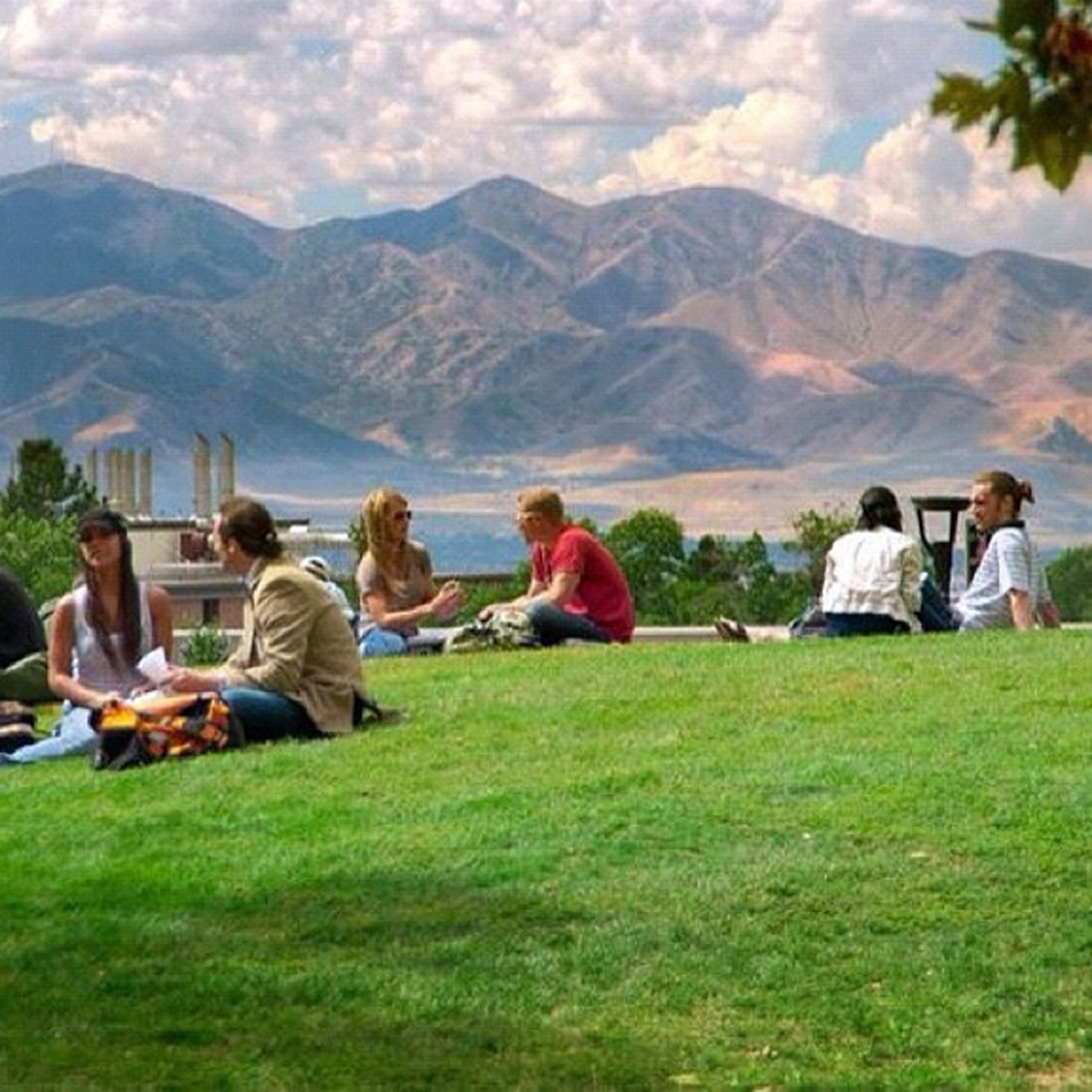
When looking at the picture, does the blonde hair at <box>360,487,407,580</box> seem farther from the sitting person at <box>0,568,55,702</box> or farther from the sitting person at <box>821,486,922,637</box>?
the sitting person at <box>821,486,922,637</box>

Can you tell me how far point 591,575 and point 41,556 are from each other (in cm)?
7252

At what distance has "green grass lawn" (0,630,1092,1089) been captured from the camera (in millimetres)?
8008

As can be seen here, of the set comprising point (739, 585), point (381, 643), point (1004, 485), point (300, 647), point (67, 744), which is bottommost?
point (739, 585)

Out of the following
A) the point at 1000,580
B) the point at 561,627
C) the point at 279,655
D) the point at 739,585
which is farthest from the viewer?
the point at 739,585

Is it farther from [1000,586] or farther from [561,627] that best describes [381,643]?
[1000,586]

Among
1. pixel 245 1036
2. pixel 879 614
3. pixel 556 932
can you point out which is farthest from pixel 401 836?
pixel 879 614

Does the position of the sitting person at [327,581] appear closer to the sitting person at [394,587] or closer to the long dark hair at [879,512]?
the sitting person at [394,587]

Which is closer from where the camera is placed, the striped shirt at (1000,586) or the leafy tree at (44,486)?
the striped shirt at (1000,586)

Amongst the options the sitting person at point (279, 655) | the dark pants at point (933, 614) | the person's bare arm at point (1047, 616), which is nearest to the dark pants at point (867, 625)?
the dark pants at point (933, 614)

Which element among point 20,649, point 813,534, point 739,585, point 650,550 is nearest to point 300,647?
point 20,649

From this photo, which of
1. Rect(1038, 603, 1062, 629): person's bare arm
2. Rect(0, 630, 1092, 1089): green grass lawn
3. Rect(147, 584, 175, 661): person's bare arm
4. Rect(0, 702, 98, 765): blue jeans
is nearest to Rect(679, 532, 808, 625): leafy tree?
Rect(1038, 603, 1062, 629): person's bare arm

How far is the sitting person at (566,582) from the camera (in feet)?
60.7

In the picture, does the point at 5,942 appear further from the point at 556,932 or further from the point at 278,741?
the point at 278,741

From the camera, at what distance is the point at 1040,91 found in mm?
5871
